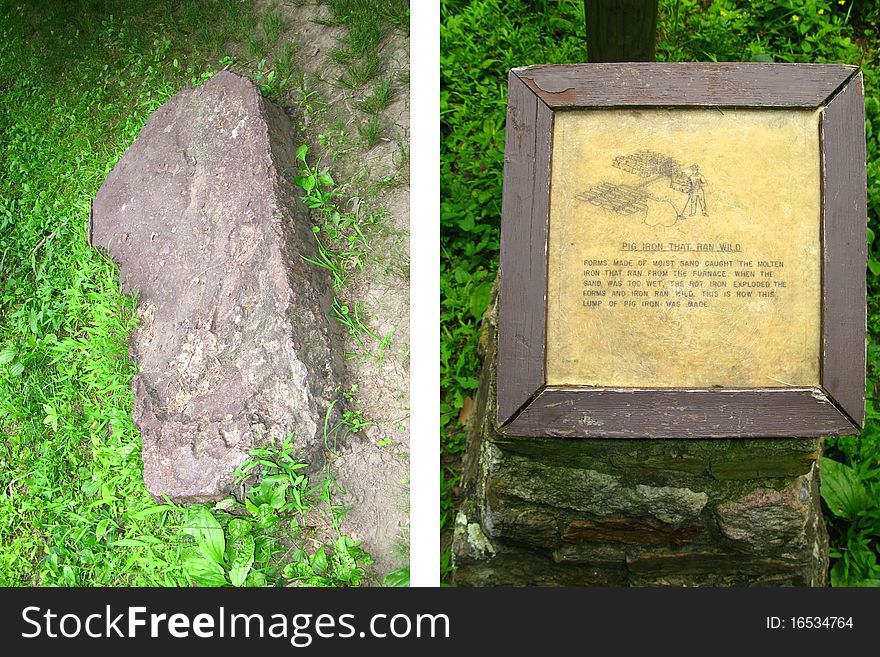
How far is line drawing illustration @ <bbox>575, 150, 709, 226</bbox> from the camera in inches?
56.4

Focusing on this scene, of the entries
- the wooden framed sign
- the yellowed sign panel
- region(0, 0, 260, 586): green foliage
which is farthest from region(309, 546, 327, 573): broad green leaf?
the yellowed sign panel

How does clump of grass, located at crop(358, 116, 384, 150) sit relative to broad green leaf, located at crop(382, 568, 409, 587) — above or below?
above

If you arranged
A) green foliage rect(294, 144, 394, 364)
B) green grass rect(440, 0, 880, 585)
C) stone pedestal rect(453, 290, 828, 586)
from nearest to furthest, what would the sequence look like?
stone pedestal rect(453, 290, 828, 586) → green foliage rect(294, 144, 394, 364) → green grass rect(440, 0, 880, 585)

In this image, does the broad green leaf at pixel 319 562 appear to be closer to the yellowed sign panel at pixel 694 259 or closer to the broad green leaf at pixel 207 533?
the broad green leaf at pixel 207 533

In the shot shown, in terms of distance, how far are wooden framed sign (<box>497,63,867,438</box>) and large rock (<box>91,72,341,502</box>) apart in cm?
66

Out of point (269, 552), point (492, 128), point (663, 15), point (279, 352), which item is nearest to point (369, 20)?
point (492, 128)

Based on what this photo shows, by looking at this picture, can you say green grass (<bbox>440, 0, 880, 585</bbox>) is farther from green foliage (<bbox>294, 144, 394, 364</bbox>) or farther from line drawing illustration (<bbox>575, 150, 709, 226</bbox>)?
line drawing illustration (<bbox>575, 150, 709, 226</bbox>)

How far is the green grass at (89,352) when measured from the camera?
1.83 m

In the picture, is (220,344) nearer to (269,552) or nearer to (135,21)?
(269,552)

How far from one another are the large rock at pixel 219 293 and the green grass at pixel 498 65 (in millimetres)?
641

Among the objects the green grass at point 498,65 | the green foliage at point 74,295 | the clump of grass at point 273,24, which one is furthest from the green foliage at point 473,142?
the green foliage at point 74,295

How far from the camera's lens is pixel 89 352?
199 cm

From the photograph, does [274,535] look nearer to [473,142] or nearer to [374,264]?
[374,264]

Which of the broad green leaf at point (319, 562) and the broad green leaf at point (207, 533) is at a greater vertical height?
the broad green leaf at point (207, 533)
